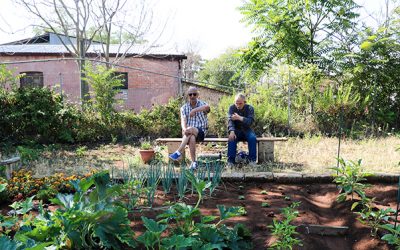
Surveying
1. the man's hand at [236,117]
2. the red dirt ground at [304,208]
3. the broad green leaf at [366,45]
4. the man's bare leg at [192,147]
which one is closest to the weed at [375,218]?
the red dirt ground at [304,208]

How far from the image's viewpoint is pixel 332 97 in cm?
827

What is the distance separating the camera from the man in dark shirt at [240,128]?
5246mm

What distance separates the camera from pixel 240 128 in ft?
17.9

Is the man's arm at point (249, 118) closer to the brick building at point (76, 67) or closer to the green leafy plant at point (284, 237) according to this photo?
the green leafy plant at point (284, 237)

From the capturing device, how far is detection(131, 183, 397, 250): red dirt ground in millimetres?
2418

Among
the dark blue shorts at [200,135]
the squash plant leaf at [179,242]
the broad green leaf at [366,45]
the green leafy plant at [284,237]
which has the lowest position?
the green leafy plant at [284,237]

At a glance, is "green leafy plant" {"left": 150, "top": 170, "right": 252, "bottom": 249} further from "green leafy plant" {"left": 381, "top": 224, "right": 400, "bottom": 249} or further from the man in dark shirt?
the man in dark shirt

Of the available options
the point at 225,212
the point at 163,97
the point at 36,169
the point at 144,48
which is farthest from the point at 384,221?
the point at 144,48

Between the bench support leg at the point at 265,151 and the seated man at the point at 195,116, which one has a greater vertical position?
the seated man at the point at 195,116

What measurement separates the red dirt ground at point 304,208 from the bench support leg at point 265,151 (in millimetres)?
1669

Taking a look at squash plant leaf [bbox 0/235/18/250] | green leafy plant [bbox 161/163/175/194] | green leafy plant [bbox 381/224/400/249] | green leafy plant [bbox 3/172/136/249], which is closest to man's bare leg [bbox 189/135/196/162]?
green leafy plant [bbox 161/163/175/194]

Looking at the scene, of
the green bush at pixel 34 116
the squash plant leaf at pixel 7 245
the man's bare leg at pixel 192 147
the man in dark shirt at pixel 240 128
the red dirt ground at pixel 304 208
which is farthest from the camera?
the green bush at pixel 34 116

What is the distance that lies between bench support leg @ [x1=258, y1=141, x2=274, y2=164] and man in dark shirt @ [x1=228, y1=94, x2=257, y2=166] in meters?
0.18

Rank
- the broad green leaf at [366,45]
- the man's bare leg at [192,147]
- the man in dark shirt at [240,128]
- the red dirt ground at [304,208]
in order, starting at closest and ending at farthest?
the red dirt ground at [304,208] < the man's bare leg at [192,147] < the man in dark shirt at [240,128] < the broad green leaf at [366,45]
